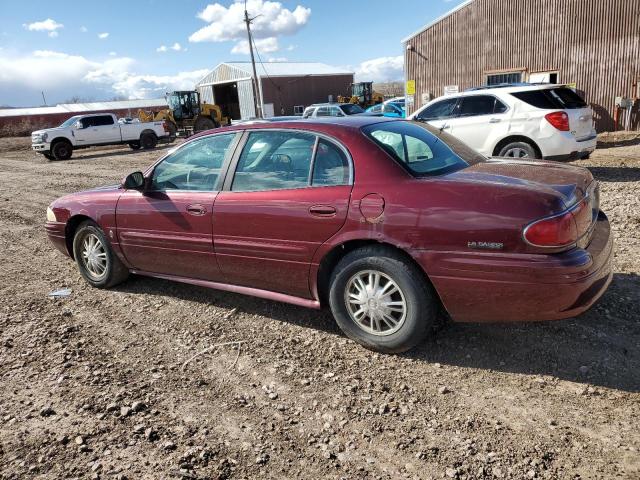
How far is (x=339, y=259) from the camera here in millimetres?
3479

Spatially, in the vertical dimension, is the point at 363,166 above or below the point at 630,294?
above

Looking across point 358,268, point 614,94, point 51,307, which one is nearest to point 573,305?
point 358,268

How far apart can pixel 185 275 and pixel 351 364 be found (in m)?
1.76

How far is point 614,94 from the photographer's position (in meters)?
16.7

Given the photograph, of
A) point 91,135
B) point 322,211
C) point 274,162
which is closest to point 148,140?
point 91,135

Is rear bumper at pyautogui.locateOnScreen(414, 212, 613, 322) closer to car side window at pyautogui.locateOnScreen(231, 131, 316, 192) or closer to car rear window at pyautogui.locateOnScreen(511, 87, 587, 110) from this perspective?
car side window at pyautogui.locateOnScreen(231, 131, 316, 192)

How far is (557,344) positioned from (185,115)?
29.7 meters

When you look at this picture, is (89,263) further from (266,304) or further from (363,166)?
(363,166)

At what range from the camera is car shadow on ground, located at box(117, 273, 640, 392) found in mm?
3049

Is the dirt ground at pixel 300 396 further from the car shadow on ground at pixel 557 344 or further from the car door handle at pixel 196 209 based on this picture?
the car door handle at pixel 196 209

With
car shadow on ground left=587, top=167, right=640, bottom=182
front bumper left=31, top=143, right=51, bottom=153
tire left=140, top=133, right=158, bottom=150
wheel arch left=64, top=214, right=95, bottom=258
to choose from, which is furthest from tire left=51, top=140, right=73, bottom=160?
car shadow on ground left=587, top=167, right=640, bottom=182

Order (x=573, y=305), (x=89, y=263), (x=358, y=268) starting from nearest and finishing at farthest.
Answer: (x=573, y=305)
(x=358, y=268)
(x=89, y=263)

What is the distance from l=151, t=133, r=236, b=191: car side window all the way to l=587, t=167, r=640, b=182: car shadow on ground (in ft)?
24.3

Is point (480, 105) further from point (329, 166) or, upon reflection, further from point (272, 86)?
point (272, 86)
